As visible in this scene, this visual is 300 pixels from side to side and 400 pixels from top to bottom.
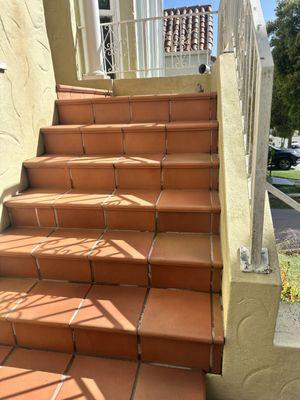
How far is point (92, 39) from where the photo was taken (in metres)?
3.82

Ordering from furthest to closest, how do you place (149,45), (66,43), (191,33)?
(191,33)
(149,45)
(66,43)

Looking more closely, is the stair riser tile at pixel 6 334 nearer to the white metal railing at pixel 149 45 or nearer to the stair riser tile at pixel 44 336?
the stair riser tile at pixel 44 336

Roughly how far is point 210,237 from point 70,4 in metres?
3.40

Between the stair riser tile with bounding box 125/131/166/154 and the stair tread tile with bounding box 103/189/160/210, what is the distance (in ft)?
1.33

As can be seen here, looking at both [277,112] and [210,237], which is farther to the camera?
[277,112]

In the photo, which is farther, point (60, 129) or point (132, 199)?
point (60, 129)

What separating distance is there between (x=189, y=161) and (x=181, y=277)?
841 millimetres

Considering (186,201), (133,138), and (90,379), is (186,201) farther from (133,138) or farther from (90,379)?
(90,379)

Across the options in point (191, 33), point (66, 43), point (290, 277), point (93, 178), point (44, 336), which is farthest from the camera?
point (191, 33)

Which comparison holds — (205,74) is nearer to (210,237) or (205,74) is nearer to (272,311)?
(210,237)

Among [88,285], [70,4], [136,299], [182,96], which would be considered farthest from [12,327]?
[70,4]

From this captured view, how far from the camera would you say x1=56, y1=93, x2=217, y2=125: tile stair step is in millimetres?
2590

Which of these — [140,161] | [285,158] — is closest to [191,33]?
[140,161]

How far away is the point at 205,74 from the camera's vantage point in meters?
3.70
